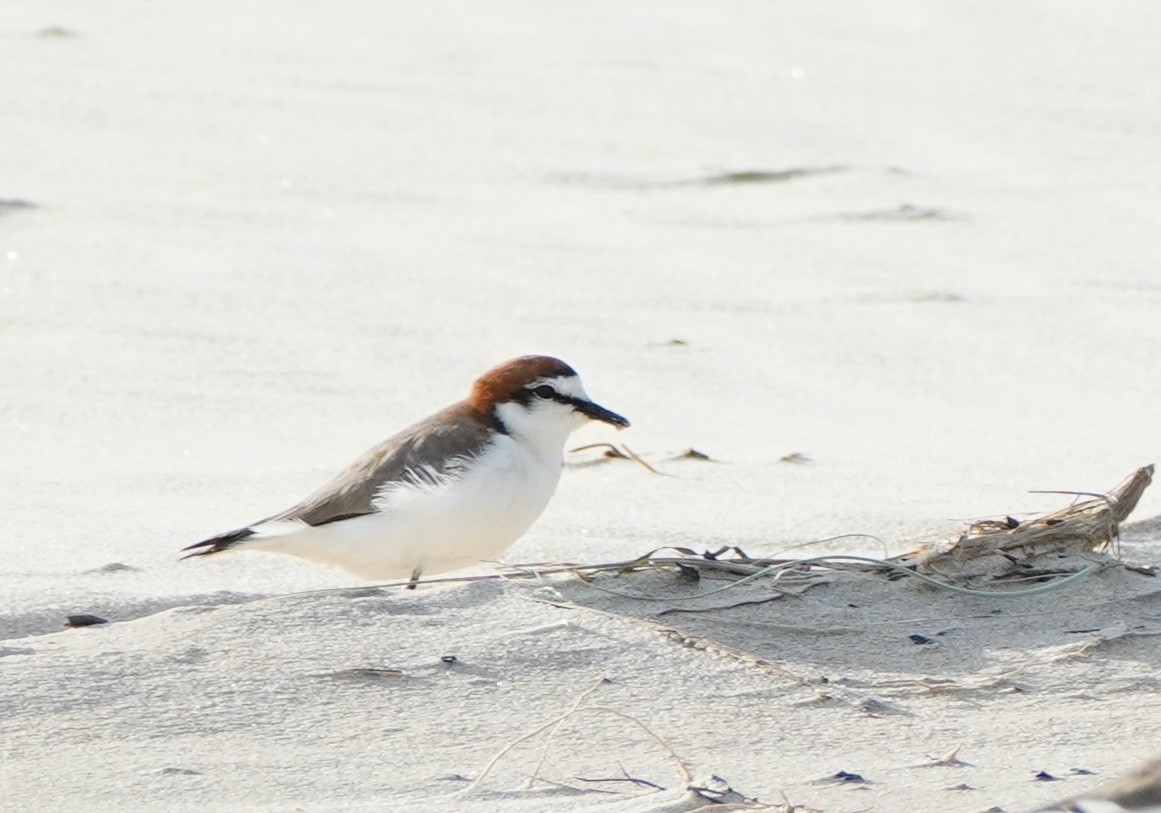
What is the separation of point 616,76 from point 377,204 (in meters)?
1.95

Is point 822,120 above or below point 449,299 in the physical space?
above

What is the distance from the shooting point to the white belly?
471cm

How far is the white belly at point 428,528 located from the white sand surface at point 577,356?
176 millimetres

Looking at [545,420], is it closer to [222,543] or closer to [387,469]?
[387,469]

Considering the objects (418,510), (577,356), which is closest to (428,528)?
(418,510)

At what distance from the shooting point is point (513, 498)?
4754 mm

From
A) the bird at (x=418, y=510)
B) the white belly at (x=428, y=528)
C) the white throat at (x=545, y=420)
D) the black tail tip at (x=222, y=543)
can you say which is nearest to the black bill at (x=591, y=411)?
the white throat at (x=545, y=420)

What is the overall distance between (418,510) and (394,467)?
176 mm

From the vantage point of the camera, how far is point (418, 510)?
4723mm

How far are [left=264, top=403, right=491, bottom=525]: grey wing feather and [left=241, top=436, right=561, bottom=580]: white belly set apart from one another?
0.11 feet

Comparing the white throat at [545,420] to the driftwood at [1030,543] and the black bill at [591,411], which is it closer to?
the black bill at [591,411]

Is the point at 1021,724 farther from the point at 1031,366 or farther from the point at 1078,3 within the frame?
the point at 1078,3

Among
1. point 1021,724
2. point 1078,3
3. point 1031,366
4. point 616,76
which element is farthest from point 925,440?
point 1078,3

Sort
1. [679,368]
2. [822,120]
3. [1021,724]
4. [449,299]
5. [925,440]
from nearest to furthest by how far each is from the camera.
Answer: [1021,724]
[925,440]
[679,368]
[449,299]
[822,120]
